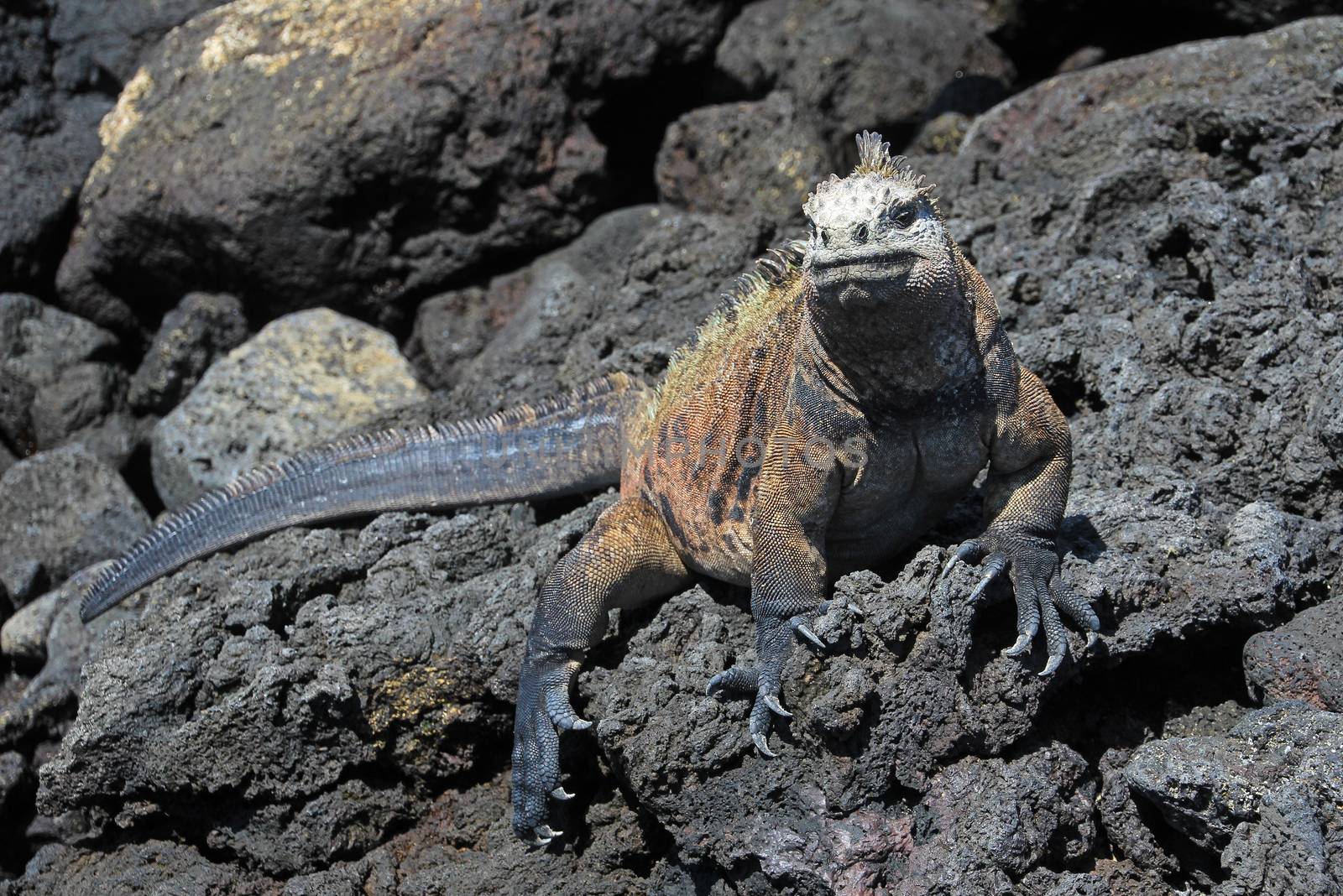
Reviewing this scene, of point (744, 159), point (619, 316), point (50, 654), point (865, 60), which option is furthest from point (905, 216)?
point (865, 60)

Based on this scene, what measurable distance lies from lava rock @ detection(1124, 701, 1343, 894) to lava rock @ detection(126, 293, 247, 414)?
5325 millimetres

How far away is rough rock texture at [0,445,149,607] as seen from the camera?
5.99 m

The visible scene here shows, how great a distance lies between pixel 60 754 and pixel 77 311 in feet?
12.8

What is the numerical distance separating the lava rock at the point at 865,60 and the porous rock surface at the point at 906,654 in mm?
1505

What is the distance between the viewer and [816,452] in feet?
10.7

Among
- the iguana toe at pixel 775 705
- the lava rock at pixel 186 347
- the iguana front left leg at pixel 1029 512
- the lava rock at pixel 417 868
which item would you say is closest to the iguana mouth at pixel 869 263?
the iguana front left leg at pixel 1029 512

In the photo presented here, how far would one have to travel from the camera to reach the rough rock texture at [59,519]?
5.99m

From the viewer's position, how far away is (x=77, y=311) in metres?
7.36

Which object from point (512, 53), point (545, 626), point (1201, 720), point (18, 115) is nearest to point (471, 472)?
point (545, 626)

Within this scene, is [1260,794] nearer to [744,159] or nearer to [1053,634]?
[1053,634]

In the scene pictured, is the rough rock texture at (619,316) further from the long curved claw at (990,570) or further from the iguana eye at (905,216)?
the iguana eye at (905,216)

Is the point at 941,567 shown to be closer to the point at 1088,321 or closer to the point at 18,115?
the point at 1088,321

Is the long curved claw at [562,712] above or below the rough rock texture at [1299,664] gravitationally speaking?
below

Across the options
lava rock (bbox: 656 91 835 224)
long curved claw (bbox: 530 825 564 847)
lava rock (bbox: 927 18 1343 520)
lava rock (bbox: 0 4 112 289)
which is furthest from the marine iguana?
lava rock (bbox: 0 4 112 289)
